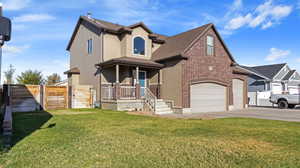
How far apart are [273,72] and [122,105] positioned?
25624 millimetres

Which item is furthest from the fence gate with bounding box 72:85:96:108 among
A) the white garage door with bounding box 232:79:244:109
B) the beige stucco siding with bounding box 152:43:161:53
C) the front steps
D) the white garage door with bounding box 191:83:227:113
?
the white garage door with bounding box 232:79:244:109

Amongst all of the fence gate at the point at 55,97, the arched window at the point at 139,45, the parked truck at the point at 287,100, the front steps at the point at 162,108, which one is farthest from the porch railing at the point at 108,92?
the parked truck at the point at 287,100

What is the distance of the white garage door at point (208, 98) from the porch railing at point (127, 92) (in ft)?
15.2

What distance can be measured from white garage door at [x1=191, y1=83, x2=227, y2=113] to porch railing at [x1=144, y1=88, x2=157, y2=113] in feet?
9.87

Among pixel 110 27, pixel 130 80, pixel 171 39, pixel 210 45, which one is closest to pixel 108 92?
pixel 130 80

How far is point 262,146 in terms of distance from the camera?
5.28 metres

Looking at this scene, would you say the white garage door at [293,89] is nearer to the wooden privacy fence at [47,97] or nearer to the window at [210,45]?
the window at [210,45]

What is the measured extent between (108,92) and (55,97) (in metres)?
4.23

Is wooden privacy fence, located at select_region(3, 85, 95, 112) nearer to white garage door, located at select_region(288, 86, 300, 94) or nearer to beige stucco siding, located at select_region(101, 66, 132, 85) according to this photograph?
beige stucco siding, located at select_region(101, 66, 132, 85)

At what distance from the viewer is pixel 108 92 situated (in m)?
15.2

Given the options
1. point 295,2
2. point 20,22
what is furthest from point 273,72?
point 20,22

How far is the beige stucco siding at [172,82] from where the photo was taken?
47.6ft

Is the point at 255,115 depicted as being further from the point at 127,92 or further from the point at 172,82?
the point at 127,92

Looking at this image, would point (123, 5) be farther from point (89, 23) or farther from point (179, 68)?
point (179, 68)
